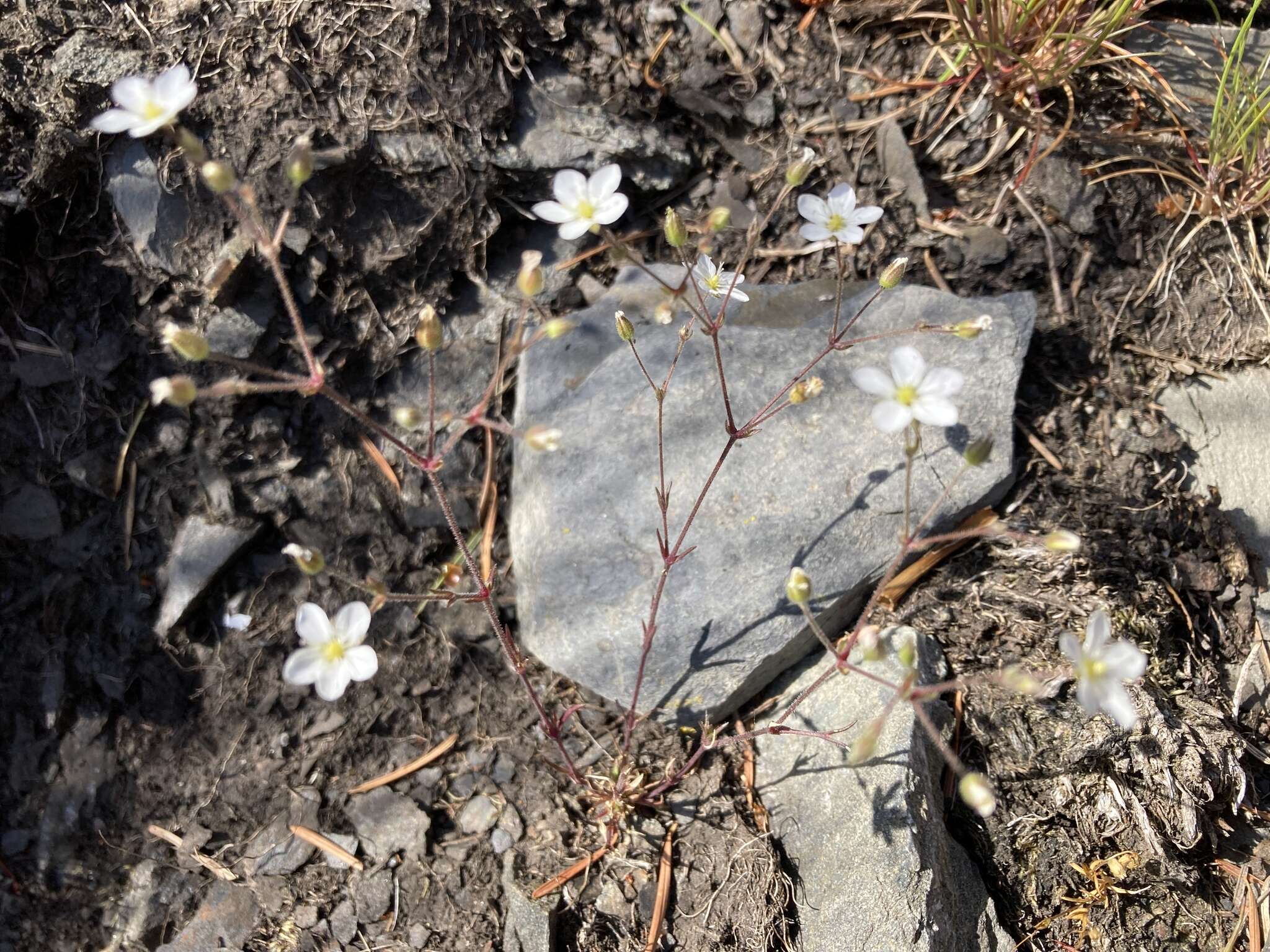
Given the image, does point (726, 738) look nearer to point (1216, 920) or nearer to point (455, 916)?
point (455, 916)

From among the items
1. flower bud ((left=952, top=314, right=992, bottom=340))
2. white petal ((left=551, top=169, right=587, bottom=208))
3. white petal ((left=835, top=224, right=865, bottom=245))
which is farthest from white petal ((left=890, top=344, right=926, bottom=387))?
white petal ((left=551, top=169, right=587, bottom=208))

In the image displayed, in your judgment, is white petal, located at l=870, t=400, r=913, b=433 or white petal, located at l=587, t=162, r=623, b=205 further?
white petal, located at l=587, t=162, r=623, b=205

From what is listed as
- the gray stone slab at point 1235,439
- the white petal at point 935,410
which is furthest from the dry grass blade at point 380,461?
the gray stone slab at point 1235,439

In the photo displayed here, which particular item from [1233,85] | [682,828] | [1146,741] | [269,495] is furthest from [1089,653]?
[269,495]

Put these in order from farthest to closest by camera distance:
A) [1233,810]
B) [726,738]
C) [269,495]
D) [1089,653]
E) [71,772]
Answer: [269,495]
[71,772]
[1233,810]
[726,738]
[1089,653]

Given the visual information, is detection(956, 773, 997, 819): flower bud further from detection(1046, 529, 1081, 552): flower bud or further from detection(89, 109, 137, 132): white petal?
detection(89, 109, 137, 132): white petal

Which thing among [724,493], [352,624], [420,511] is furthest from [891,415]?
[420,511]

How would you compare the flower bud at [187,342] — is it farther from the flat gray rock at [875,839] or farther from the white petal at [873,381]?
the flat gray rock at [875,839]

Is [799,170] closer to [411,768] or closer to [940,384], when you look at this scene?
[940,384]
